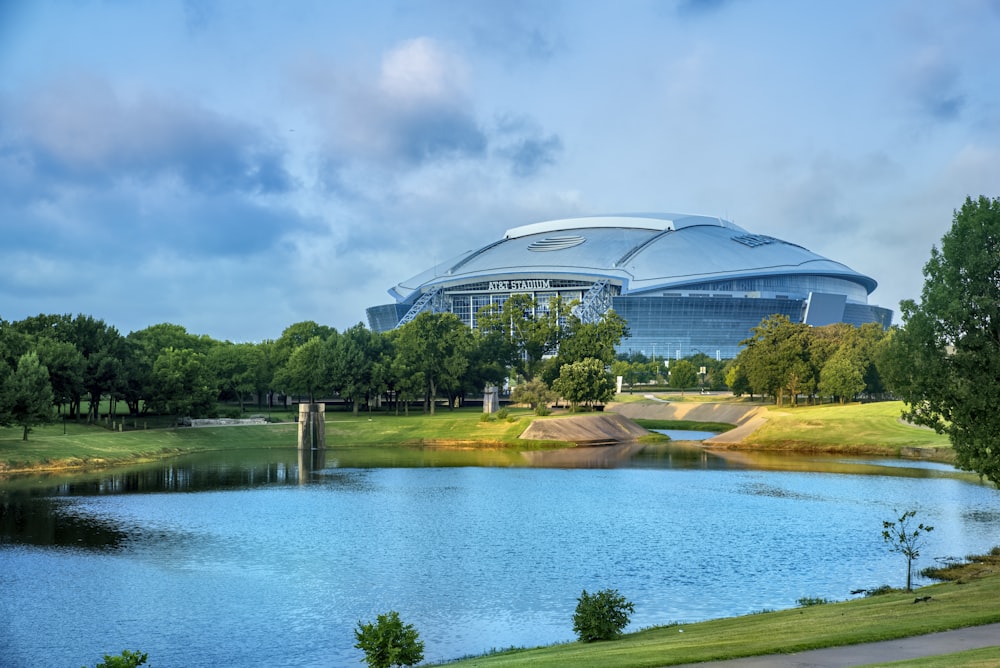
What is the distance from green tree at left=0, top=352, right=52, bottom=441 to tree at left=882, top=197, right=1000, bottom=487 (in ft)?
162

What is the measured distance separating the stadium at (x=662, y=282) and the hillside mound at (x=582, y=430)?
56.9 metres

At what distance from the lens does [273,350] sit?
Answer: 9781 cm

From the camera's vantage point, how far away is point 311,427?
72938 mm

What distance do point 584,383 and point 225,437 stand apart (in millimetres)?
30544

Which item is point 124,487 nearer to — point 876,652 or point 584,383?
point 876,652

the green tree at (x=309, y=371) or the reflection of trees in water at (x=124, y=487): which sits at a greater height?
the green tree at (x=309, y=371)

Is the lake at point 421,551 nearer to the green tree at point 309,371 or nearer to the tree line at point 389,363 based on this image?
the tree line at point 389,363

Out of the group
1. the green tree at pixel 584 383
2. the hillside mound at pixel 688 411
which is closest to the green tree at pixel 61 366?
the green tree at pixel 584 383

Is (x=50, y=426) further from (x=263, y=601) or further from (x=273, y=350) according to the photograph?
(x=263, y=601)

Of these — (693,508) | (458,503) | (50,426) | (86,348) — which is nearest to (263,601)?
(458,503)

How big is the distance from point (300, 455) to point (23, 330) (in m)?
25.5

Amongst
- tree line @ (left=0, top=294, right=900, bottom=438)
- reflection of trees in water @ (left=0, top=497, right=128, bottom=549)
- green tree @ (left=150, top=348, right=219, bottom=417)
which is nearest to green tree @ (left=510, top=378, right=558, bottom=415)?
tree line @ (left=0, top=294, right=900, bottom=438)

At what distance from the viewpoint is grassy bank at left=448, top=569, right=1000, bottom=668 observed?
1427 centimetres

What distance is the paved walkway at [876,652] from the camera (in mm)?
13273
